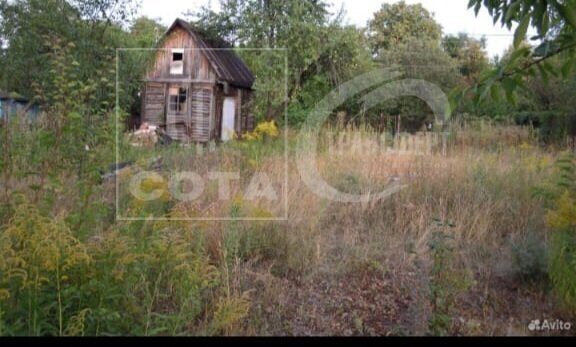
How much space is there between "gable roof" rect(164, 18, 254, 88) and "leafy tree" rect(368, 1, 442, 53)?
2368 mm

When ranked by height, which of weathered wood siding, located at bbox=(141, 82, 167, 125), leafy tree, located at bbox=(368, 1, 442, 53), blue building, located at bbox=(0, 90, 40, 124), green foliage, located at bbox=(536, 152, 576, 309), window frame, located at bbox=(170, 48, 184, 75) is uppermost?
leafy tree, located at bbox=(368, 1, 442, 53)

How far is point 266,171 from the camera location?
4.46 m

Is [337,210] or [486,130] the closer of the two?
[337,210]

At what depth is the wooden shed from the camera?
23.4 ft

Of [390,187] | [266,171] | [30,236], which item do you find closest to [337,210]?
[390,187]

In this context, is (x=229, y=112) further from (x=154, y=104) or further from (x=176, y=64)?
(x=154, y=104)

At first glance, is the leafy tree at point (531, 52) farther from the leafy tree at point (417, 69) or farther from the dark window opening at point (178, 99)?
the dark window opening at point (178, 99)

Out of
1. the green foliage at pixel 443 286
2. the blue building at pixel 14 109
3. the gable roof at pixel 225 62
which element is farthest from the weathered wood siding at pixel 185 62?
the green foliage at pixel 443 286

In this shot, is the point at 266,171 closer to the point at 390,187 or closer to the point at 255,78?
the point at 390,187

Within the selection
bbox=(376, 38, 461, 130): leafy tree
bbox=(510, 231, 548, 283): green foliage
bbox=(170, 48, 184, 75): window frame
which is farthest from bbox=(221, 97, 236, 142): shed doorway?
bbox=(510, 231, 548, 283): green foliage

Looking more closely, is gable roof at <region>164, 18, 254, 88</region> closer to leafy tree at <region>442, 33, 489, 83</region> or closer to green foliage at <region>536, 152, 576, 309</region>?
leafy tree at <region>442, 33, 489, 83</region>

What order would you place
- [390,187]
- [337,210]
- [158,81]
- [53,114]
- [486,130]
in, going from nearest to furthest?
[53,114] → [337,210] → [390,187] → [486,130] → [158,81]

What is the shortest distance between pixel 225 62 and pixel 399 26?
3.34 m

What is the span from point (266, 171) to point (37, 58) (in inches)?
173
